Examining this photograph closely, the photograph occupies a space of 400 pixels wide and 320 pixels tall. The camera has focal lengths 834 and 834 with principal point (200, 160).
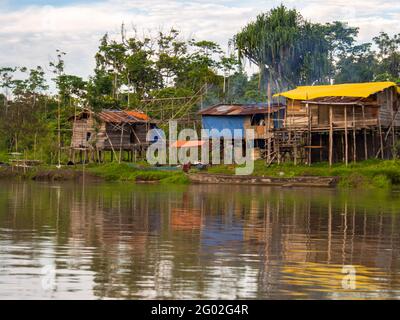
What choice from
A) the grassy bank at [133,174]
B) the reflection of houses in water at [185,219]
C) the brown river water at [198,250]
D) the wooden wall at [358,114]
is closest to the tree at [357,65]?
the wooden wall at [358,114]

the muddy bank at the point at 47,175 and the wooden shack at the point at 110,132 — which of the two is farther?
the wooden shack at the point at 110,132

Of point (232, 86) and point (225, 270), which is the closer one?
point (225, 270)

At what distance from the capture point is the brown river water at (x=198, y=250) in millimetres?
11156

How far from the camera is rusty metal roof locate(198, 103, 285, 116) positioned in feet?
168

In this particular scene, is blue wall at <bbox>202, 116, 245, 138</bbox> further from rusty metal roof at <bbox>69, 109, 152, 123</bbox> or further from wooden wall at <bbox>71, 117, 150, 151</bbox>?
wooden wall at <bbox>71, 117, 150, 151</bbox>

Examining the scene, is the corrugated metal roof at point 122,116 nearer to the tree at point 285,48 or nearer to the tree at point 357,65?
the tree at point 285,48

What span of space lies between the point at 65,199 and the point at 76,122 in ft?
92.2

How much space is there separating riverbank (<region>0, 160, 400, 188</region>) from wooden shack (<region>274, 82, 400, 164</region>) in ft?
5.10

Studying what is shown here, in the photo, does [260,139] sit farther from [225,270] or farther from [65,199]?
[225,270]

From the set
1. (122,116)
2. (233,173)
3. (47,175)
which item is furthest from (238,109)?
(47,175)

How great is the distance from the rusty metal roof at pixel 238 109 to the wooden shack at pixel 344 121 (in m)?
2.92

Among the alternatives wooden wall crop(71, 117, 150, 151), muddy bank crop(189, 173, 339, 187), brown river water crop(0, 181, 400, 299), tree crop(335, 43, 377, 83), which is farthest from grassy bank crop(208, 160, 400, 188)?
tree crop(335, 43, 377, 83)

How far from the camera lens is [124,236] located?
1741 centimetres
